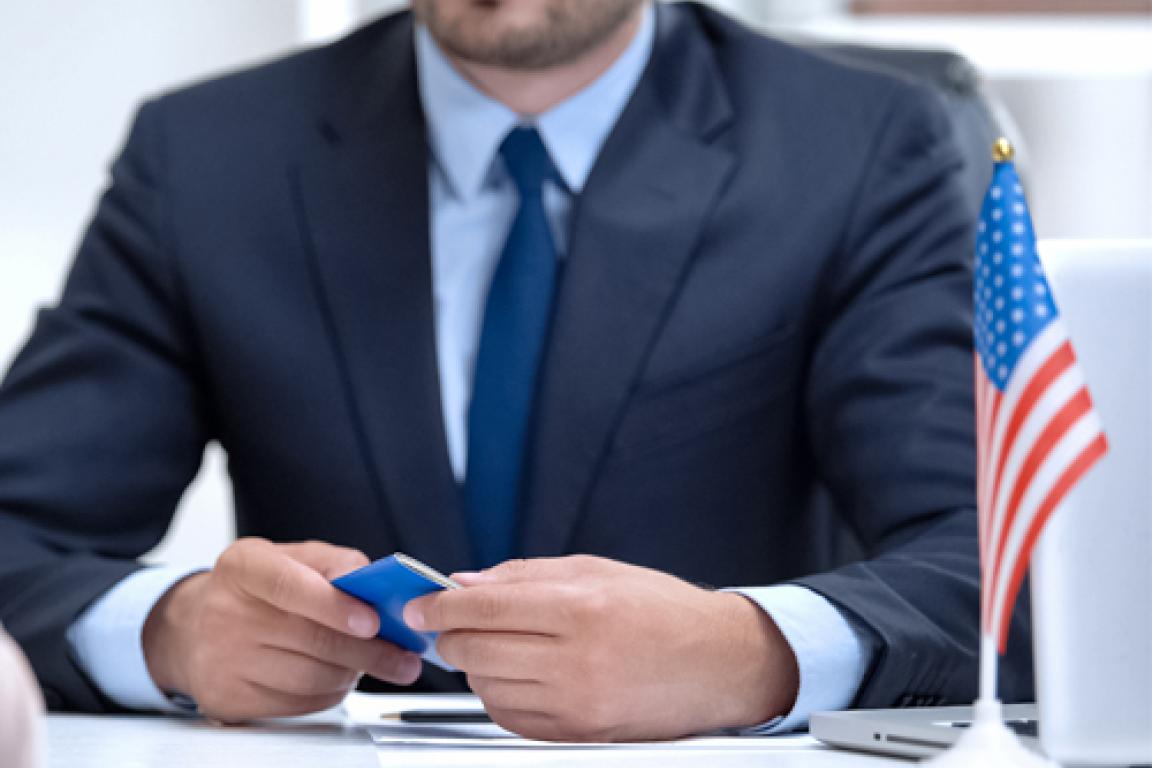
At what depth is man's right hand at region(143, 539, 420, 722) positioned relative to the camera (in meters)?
1.00

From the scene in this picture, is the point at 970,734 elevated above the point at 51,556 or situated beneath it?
elevated above

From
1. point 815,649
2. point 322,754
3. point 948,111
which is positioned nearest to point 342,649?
point 322,754

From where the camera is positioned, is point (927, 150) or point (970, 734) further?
point (927, 150)

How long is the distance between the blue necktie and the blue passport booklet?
13.2 inches

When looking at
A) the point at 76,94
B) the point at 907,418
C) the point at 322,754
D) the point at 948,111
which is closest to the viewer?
the point at 322,754

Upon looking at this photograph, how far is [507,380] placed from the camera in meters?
1.35

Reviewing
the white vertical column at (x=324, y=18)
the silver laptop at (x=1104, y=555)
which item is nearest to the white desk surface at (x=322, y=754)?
the silver laptop at (x=1104, y=555)

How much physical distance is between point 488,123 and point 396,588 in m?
0.62

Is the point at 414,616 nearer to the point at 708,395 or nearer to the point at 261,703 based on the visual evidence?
the point at 261,703

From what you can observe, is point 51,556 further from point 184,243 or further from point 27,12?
point 27,12

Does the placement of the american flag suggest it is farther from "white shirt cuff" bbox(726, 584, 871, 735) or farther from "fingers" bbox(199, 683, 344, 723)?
"fingers" bbox(199, 683, 344, 723)

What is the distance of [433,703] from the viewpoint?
114cm

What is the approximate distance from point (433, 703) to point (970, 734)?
53cm

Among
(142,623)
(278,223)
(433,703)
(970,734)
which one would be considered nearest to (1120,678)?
(970,734)
